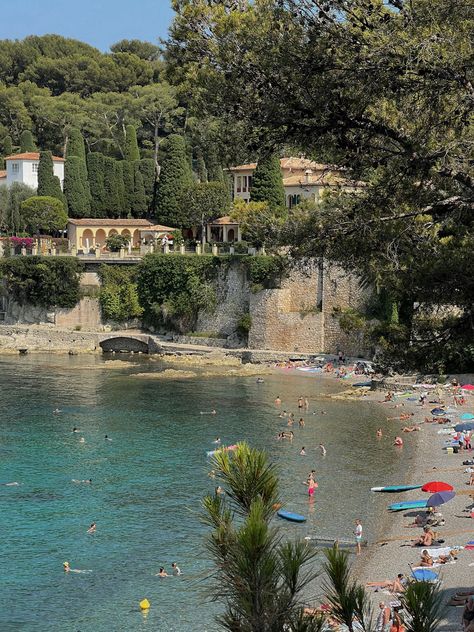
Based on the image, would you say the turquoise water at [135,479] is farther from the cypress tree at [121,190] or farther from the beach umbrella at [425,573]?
the cypress tree at [121,190]

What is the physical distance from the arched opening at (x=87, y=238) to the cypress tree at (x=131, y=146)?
7923 mm

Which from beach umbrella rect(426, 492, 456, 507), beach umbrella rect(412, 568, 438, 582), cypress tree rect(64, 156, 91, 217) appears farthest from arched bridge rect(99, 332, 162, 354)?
beach umbrella rect(412, 568, 438, 582)

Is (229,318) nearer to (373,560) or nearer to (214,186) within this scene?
(214,186)

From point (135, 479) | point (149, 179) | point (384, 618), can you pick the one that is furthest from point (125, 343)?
point (384, 618)

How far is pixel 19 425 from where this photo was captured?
37.1 m

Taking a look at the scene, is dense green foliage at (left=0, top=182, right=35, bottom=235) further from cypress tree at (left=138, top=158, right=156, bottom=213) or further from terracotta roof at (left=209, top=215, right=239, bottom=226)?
terracotta roof at (left=209, top=215, right=239, bottom=226)

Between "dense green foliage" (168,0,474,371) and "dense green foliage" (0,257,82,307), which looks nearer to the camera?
"dense green foliage" (168,0,474,371)

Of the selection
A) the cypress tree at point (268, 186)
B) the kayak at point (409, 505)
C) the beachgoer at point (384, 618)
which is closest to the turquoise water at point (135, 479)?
the kayak at point (409, 505)

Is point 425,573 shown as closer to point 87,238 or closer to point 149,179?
point 87,238

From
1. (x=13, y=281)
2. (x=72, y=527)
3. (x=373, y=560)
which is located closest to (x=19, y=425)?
(x=72, y=527)

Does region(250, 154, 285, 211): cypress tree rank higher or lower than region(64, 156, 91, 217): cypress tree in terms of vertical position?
lower

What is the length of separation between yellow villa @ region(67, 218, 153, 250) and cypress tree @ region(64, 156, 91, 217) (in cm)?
235

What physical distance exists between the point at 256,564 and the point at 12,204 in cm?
6674

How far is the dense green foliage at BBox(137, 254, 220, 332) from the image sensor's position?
54750 mm
